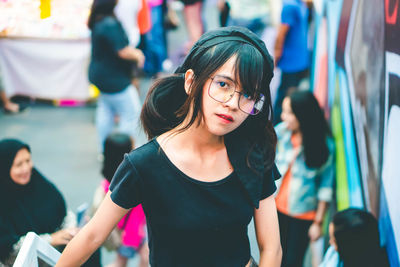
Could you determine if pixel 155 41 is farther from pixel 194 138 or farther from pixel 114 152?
pixel 194 138

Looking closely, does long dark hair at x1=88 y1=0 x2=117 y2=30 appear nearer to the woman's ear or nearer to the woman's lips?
the woman's ear

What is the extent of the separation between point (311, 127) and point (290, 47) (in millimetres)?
2005

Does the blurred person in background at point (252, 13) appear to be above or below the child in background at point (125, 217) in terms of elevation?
above

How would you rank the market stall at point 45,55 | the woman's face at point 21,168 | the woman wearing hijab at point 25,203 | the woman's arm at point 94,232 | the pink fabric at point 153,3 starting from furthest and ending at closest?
the pink fabric at point 153,3 < the market stall at point 45,55 < the woman's face at point 21,168 < the woman wearing hijab at point 25,203 < the woman's arm at point 94,232

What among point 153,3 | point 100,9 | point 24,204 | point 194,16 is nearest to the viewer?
point 24,204

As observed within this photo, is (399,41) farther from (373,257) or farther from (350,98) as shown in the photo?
(350,98)

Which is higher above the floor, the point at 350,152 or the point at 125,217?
the point at 350,152

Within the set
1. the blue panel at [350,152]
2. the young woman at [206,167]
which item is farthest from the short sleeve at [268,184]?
the blue panel at [350,152]

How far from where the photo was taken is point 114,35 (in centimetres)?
400

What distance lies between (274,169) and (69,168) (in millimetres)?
3721

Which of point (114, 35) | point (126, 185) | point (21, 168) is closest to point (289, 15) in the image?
point (114, 35)

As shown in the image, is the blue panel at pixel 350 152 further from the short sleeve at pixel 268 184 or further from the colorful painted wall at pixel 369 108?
the short sleeve at pixel 268 184

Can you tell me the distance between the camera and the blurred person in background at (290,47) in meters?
4.32

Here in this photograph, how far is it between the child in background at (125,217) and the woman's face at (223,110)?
64.1 inches
